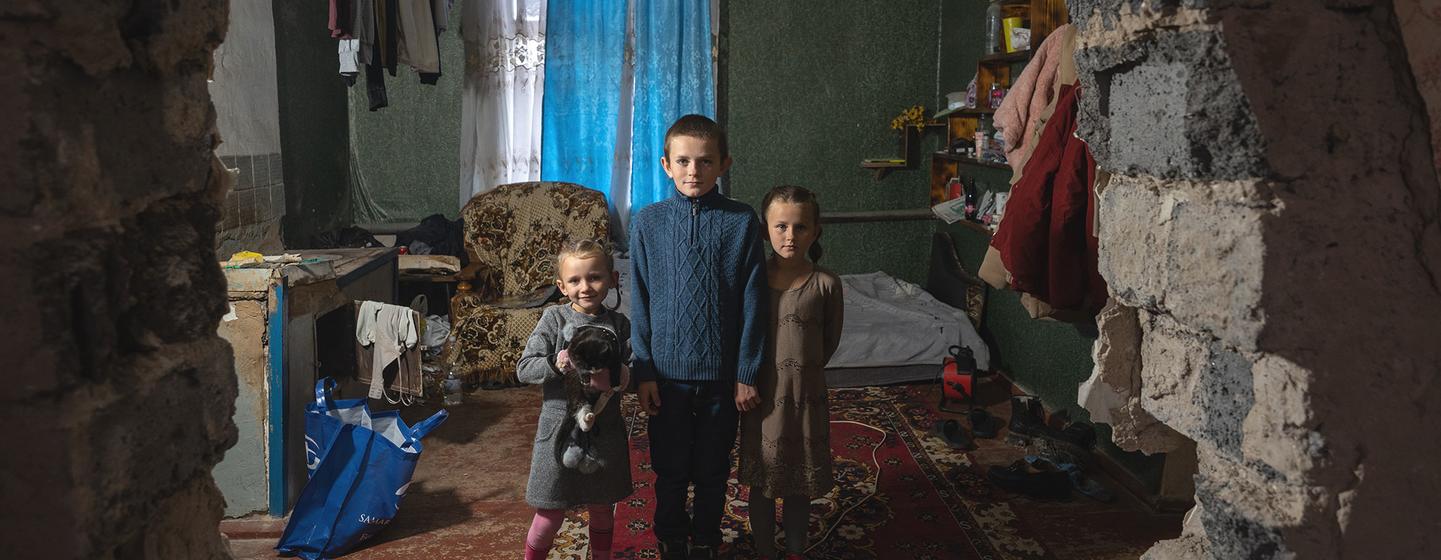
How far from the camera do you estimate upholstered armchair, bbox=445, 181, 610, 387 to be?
4.79 metres

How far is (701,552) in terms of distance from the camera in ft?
8.86

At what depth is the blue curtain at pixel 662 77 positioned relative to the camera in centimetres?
577

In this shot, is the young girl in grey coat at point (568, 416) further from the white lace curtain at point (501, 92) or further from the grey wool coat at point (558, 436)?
the white lace curtain at point (501, 92)

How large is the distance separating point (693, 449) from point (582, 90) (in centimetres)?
359

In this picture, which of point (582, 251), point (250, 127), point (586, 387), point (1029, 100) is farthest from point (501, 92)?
point (586, 387)

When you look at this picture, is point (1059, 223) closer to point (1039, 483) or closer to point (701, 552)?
point (1039, 483)

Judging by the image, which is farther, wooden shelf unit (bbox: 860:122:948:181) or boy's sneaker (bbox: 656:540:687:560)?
wooden shelf unit (bbox: 860:122:948:181)

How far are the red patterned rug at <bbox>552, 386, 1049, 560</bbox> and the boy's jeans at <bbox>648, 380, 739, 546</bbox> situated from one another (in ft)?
0.86

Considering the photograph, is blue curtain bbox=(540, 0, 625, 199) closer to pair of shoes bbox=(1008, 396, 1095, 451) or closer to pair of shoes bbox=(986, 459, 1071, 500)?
pair of shoes bbox=(1008, 396, 1095, 451)

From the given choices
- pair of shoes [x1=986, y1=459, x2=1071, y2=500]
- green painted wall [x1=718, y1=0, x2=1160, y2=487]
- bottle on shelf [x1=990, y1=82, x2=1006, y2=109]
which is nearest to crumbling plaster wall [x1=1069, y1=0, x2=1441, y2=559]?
pair of shoes [x1=986, y1=459, x2=1071, y2=500]

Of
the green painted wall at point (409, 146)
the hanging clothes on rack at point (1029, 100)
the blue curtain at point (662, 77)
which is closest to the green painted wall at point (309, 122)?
the green painted wall at point (409, 146)

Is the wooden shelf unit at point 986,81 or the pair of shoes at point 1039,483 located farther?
the wooden shelf unit at point 986,81

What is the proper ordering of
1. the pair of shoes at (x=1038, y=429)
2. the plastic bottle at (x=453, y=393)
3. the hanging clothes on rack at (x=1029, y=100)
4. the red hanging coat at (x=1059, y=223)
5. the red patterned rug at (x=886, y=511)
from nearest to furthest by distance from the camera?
1. the red hanging coat at (x=1059, y=223)
2. the red patterned rug at (x=886, y=511)
3. the hanging clothes on rack at (x=1029, y=100)
4. the pair of shoes at (x=1038, y=429)
5. the plastic bottle at (x=453, y=393)

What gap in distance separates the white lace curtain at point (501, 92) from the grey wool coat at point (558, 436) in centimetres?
359
